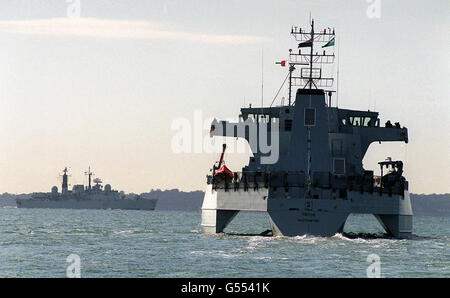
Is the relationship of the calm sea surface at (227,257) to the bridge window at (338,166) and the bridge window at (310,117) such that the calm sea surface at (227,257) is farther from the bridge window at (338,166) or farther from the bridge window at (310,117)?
Answer: the bridge window at (310,117)

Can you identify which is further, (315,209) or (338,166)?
(338,166)

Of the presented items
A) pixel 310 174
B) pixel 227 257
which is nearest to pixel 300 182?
pixel 310 174

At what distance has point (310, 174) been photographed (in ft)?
180

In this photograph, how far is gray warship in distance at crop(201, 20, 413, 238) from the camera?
52.2 meters

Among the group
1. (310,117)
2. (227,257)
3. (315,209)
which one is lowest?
Answer: (227,257)

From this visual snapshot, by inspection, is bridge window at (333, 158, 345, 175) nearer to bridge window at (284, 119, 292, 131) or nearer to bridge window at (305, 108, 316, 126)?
bridge window at (284, 119, 292, 131)

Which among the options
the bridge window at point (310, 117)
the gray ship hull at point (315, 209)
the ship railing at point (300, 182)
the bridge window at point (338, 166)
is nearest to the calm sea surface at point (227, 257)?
the gray ship hull at point (315, 209)

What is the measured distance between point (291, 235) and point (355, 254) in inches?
349

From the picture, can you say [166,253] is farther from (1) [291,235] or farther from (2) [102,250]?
(1) [291,235]

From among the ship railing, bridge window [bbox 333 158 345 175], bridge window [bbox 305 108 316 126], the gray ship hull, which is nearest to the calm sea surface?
the gray ship hull

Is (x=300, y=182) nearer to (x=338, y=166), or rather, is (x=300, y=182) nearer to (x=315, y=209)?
(x=315, y=209)
